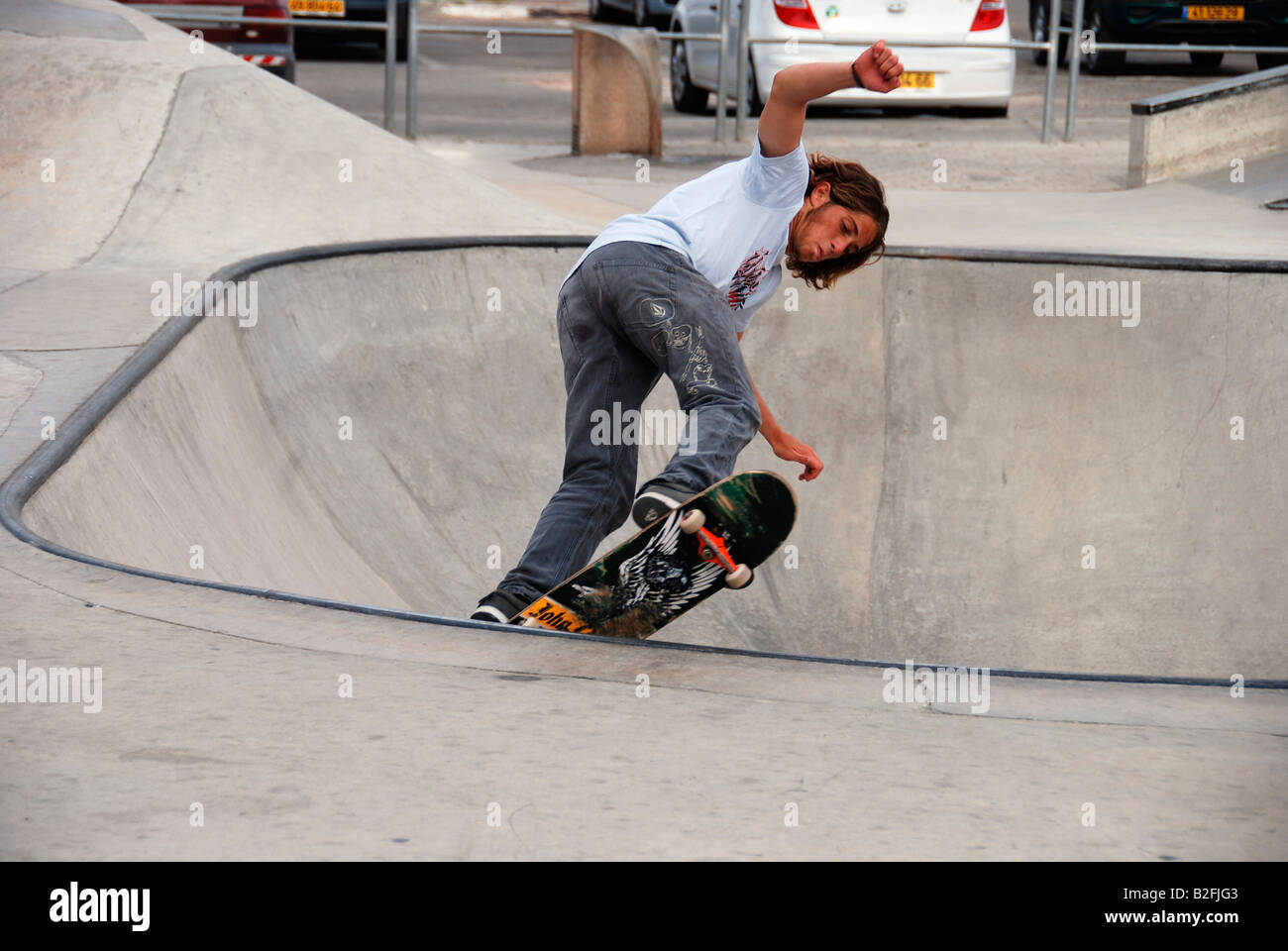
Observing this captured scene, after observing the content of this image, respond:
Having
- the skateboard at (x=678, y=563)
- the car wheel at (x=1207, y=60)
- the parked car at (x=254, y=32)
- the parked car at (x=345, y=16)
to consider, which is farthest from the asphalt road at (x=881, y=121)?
the skateboard at (x=678, y=563)

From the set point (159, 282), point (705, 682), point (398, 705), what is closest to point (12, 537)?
point (398, 705)

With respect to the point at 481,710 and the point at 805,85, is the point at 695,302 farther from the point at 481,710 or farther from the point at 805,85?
the point at 481,710

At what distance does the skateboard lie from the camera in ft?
10.4

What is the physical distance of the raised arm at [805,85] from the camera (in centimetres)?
302

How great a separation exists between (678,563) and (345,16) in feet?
49.1

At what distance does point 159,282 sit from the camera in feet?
18.9

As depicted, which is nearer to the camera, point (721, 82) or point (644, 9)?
point (721, 82)

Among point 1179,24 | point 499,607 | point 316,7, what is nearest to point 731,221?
point 499,607

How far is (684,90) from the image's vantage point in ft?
47.1

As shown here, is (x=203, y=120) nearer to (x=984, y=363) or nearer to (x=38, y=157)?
(x=38, y=157)

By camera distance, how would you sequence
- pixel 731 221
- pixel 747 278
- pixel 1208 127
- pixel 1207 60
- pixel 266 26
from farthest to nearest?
pixel 1207 60
pixel 266 26
pixel 1208 127
pixel 747 278
pixel 731 221

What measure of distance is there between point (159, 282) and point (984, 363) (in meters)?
3.34

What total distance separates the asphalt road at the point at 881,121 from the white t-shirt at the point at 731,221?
688 centimetres

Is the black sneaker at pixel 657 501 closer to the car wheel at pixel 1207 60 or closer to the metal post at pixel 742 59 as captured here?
the metal post at pixel 742 59
